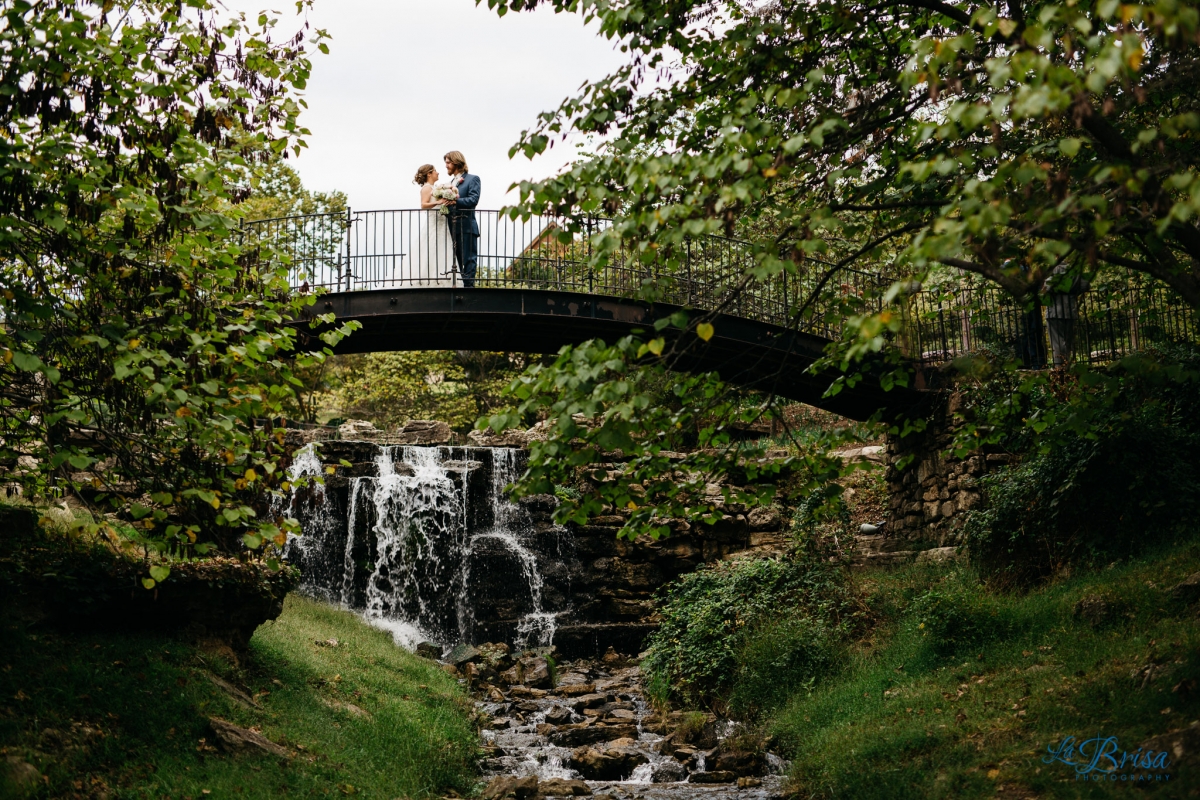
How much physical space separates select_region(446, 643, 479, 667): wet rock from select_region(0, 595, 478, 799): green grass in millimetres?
3439

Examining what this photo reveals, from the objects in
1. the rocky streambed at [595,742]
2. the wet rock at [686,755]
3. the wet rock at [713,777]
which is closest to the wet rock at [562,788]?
the rocky streambed at [595,742]

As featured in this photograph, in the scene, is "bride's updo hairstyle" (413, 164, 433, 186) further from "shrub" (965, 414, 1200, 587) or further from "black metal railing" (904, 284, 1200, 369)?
"shrub" (965, 414, 1200, 587)

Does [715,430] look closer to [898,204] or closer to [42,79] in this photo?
[898,204]

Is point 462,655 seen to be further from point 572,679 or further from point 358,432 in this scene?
point 358,432

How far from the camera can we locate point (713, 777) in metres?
9.72

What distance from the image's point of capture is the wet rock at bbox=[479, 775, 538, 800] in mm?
8977

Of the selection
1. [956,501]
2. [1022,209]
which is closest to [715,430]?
[1022,209]

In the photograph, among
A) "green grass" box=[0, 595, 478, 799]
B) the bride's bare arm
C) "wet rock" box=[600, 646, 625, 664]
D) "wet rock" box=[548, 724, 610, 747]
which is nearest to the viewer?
"green grass" box=[0, 595, 478, 799]

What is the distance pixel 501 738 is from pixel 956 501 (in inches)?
313

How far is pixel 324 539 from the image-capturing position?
18.0 m

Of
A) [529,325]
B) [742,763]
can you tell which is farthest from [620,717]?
[529,325]

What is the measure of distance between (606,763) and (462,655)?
538cm

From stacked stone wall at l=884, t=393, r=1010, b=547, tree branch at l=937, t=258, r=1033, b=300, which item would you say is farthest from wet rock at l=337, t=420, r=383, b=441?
tree branch at l=937, t=258, r=1033, b=300

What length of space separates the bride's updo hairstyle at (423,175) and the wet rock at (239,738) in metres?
10.3
